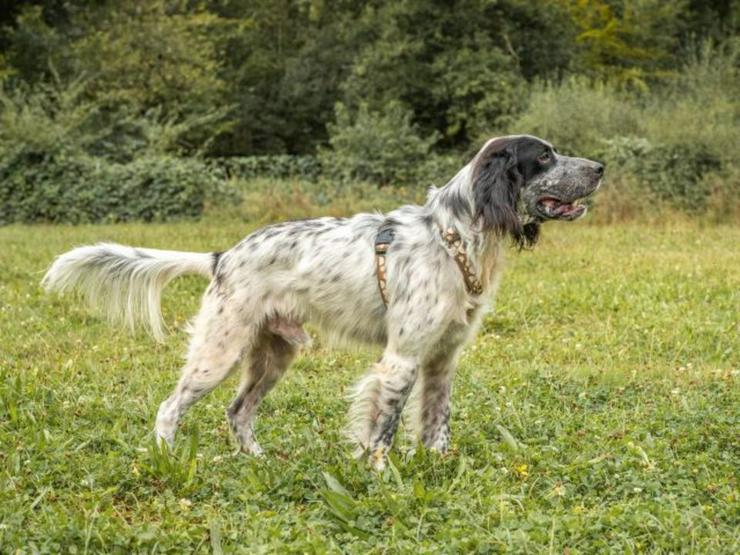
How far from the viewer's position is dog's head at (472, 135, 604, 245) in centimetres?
518

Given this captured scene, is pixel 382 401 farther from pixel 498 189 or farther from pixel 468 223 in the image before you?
pixel 498 189

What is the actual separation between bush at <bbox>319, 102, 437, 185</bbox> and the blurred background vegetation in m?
0.06

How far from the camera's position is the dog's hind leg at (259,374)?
226 inches

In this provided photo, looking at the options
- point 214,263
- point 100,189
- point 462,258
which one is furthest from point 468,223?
point 100,189

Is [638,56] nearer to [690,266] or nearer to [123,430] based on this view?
[690,266]

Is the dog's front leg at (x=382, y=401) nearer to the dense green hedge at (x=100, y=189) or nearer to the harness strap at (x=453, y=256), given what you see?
the harness strap at (x=453, y=256)

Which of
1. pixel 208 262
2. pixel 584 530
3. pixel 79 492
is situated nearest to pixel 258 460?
pixel 79 492

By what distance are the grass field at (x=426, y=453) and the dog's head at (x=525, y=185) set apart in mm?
1170

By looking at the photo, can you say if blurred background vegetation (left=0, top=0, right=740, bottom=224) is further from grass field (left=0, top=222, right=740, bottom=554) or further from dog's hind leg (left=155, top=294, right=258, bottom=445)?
dog's hind leg (left=155, top=294, right=258, bottom=445)

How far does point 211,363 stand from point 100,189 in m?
16.4

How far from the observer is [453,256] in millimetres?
5191

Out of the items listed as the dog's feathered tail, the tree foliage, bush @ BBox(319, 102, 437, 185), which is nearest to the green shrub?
bush @ BBox(319, 102, 437, 185)

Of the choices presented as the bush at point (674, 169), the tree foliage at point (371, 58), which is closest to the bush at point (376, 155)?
the tree foliage at point (371, 58)

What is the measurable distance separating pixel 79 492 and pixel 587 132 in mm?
17799
